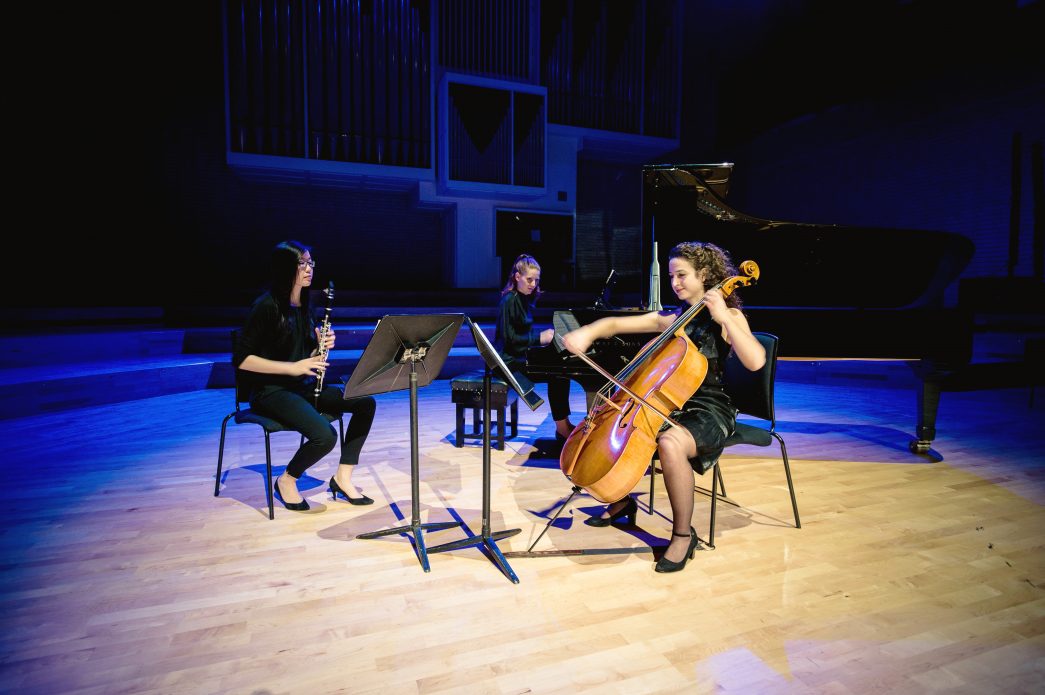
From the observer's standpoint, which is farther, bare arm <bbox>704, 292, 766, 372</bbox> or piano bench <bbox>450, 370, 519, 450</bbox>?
piano bench <bbox>450, 370, 519, 450</bbox>

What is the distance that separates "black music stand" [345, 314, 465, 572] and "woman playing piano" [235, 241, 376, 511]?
1.78 ft

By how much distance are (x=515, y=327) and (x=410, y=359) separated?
159 centimetres

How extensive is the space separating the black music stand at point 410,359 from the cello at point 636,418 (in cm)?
55

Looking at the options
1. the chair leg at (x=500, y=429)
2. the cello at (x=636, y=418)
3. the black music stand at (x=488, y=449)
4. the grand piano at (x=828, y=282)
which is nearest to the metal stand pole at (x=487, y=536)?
the black music stand at (x=488, y=449)

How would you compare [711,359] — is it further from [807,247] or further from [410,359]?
[807,247]

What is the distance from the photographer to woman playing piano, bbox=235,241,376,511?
2547mm

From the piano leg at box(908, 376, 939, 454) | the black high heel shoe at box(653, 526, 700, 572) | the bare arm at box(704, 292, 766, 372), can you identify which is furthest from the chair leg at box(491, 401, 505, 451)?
the piano leg at box(908, 376, 939, 454)

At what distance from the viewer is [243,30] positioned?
19.9 feet

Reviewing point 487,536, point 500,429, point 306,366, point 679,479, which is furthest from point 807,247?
point 306,366

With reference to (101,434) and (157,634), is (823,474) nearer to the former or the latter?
(157,634)

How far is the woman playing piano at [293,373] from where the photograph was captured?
2.55 metres

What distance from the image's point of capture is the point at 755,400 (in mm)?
2537

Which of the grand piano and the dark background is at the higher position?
the dark background

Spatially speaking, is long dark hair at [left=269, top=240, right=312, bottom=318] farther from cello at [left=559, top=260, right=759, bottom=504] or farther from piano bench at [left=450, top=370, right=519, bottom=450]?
cello at [left=559, top=260, right=759, bottom=504]
